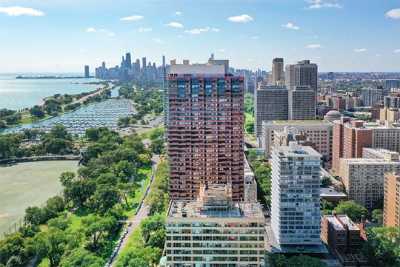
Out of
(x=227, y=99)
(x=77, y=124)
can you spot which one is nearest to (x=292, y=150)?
(x=227, y=99)

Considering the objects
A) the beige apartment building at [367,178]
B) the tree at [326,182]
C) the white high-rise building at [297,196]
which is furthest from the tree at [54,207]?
the beige apartment building at [367,178]

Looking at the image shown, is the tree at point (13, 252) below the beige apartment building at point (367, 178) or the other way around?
below

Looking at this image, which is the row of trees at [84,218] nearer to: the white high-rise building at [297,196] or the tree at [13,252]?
the tree at [13,252]

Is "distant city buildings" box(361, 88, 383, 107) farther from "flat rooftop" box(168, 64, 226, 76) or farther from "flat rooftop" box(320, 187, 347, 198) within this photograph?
"flat rooftop" box(168, 64, 226, 76)

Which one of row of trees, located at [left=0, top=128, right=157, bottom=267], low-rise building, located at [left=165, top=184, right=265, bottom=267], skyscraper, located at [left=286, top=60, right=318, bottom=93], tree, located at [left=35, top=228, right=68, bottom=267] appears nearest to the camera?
low-rise building, located at [left=165, top=184, right=265, bottom=267]

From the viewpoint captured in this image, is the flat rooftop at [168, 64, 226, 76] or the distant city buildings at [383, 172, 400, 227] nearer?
the flat rooftop at [168, 64, 226, 76]

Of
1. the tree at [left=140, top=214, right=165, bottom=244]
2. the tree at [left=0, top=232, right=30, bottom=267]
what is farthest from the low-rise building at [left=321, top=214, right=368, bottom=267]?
the tree at [left=0, top=232, right=30, bottom=267]

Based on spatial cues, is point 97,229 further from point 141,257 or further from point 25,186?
point 25,186
